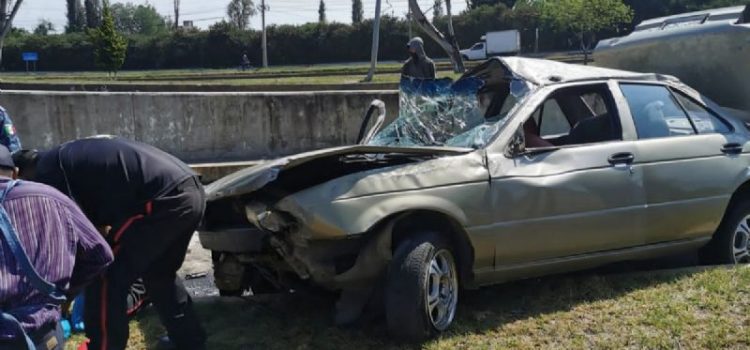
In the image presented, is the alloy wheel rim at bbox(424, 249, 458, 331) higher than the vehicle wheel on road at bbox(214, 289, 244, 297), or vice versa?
the alloy wheel rim at bbox(424, 249, 458, 331)

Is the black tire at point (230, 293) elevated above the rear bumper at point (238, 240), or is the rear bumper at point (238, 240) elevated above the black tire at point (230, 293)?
the rear bumper at point (238, 240)

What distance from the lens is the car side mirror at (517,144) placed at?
4.72 meters

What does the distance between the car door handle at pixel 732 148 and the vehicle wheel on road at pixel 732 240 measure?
1.26 ft

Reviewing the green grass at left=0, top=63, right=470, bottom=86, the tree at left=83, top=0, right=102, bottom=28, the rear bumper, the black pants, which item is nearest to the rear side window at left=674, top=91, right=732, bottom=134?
the rear bumper

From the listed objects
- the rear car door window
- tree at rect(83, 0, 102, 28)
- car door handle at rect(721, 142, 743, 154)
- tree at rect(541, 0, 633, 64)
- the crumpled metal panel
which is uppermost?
tree at rect(83, 0, 102, 28)

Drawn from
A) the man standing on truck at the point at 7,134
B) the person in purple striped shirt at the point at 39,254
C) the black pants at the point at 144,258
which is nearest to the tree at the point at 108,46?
the man standing on truck at the point at 7,134

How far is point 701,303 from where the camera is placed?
15.6ft

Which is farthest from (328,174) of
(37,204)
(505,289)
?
(37,204)

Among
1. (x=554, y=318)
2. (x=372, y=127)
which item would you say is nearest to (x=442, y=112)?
(x=372, y=127)

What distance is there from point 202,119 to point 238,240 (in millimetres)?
7111

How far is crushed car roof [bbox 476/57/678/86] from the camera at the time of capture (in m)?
5.26

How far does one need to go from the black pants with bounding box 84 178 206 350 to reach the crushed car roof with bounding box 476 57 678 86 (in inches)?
95.8

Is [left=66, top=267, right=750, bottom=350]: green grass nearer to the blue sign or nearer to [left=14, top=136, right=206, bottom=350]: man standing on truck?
[left=14, top=136, right=206, bottom=350]: man standing on truck

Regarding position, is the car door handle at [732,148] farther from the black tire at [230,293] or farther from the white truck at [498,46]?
the white truck at [498,46]
